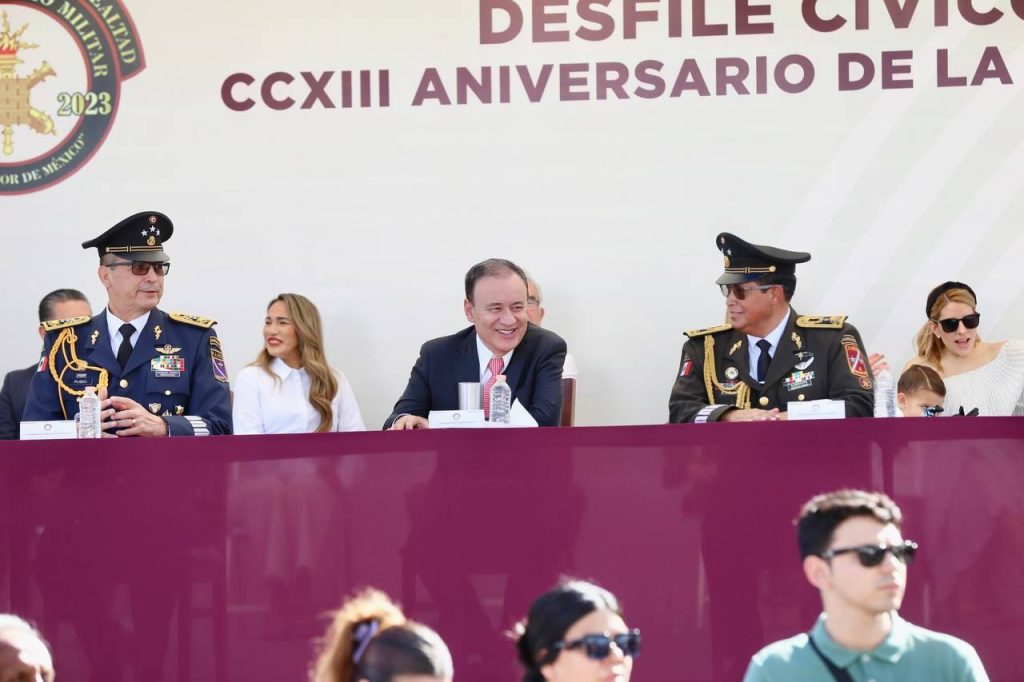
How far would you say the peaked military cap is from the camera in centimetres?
598

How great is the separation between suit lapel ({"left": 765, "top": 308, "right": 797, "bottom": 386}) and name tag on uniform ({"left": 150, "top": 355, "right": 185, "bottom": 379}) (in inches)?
77.7

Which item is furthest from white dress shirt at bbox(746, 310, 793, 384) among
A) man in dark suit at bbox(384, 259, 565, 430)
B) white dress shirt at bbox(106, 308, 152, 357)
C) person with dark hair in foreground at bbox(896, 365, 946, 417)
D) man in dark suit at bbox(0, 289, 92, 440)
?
man in dark suit at bbox(0, 289, 92, 440)

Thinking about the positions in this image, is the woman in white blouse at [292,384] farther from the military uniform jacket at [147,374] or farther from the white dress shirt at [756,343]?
the white dress shirt at [756,343]

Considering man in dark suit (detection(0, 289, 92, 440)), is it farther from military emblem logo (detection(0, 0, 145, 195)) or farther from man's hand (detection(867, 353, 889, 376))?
man's hand (detection(867, 353, 889, 376))

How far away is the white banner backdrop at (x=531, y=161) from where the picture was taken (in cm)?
695

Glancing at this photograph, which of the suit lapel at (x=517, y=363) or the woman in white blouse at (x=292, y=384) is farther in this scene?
the woman in white blouse at (x=292, y=384)

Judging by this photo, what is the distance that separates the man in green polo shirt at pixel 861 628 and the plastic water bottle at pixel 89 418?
89.1 inches

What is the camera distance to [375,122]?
719 centimetres

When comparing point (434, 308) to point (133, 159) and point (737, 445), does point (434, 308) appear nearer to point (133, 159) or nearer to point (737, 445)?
point (133, 159)

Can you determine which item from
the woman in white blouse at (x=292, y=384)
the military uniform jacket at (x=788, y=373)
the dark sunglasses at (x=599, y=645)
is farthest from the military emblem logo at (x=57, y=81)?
the dark sunglasses at (x=599, y=645)

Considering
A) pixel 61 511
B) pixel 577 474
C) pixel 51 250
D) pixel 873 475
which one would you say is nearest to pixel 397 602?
pixel 577 474

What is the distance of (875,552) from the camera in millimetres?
3688

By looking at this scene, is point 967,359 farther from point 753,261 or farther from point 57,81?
point 57,81

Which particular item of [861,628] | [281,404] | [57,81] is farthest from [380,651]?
[57,81]
